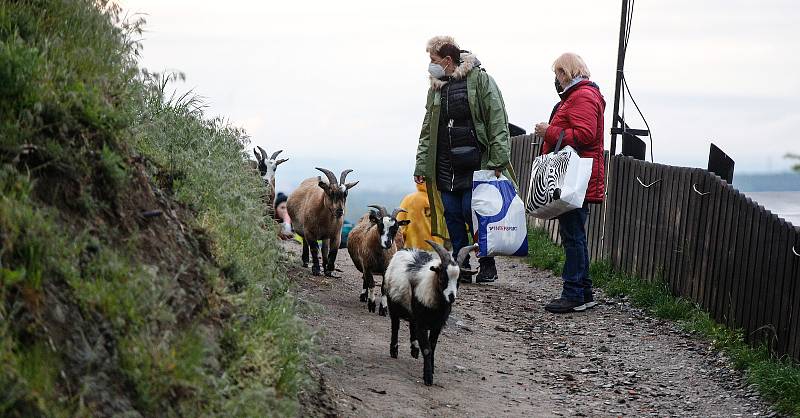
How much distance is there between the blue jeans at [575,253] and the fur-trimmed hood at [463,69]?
5.65ft

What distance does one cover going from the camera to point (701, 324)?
30.4 ft

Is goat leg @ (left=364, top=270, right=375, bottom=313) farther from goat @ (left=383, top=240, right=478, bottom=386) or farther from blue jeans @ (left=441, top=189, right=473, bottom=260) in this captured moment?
goat @ (left=383, top=240, right=478, bottom=386)

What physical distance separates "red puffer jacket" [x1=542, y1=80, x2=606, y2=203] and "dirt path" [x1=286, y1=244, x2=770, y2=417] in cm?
140

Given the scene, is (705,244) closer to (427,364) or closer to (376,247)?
(376,247)

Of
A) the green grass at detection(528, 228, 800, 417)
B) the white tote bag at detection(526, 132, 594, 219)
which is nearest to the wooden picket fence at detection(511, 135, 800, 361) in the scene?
the green grass at detection(528, 228, 800, 417)

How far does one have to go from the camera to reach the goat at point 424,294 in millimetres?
7492

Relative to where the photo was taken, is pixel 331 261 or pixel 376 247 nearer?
pixel 376 247

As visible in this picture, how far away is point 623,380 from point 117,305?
4.94 meters

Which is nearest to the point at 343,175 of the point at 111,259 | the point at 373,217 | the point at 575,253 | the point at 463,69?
the point at 373,217

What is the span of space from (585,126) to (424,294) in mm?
2855

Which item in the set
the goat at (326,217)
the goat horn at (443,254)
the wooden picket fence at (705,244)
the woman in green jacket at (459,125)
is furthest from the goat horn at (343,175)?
the goat horn at (443,254)

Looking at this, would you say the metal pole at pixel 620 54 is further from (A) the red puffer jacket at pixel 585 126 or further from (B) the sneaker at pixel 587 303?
(B) the sneaker at pixel 587 303

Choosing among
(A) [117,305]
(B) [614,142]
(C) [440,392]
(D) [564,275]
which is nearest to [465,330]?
(D) [564,275]

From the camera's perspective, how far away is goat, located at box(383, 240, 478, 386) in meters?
7.49
